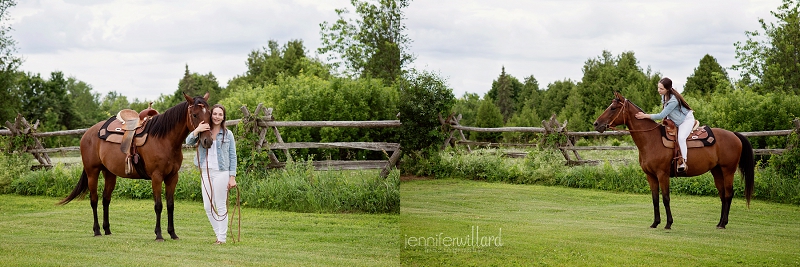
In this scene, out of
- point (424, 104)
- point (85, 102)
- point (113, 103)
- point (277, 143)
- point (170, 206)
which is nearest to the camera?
point (424, 104)

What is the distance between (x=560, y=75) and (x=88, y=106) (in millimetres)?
4413

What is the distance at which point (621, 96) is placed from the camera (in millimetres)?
5312

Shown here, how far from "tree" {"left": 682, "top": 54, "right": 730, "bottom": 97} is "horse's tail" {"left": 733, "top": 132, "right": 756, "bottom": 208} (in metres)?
0.49

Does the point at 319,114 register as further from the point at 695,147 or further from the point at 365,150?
the point at 695,147

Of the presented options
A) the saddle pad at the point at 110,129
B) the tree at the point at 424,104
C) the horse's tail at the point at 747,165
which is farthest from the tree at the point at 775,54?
the saddle pad at the point at 110,129

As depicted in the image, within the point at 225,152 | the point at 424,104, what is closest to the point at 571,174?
the point at 424,104

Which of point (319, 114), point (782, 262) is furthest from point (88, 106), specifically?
point (782, 262)

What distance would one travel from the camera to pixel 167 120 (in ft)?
16.4

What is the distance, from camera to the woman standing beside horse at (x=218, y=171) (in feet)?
16.2

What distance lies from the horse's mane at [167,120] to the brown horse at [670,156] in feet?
11.1

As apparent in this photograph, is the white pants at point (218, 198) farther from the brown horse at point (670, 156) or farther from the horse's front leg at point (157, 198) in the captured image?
the brown horse at point (670, 156)

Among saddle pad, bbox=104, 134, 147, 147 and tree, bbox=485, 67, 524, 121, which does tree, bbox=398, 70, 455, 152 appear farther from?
saddle pad, bbox=104, 134, 147, 147

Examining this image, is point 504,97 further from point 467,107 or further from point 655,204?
point 655,204

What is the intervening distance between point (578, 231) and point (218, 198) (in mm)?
2883
